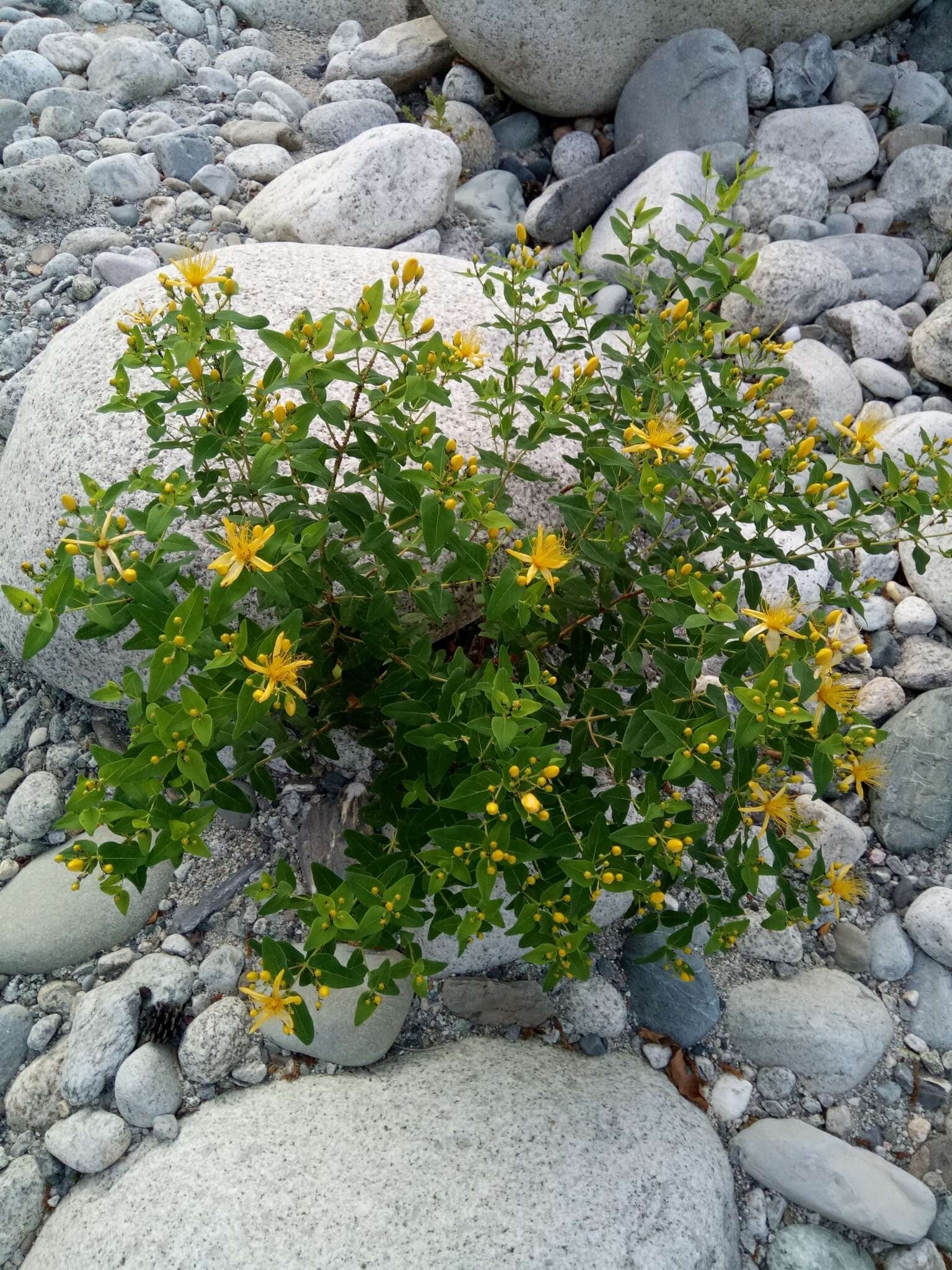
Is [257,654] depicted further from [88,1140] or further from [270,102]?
[270,102]

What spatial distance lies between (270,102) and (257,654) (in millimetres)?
4805

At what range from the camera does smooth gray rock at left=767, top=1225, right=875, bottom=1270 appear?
218 centimetres

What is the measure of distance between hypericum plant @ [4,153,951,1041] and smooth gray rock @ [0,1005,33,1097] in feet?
2.36

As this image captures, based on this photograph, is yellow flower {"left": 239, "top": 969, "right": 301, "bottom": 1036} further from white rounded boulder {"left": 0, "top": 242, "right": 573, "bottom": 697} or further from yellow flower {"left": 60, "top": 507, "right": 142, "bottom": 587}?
white rounded boulder {"left": 0, "top": 242, "right": 573, "bottom": 697}

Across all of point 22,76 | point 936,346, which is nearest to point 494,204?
point 936,346

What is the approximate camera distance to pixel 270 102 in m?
5.30

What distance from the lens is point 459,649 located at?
2.06 meters

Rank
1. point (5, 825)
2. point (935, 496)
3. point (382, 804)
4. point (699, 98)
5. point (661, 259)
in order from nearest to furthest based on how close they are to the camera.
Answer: point (935, 496) < point (382, 804) < point (5, 825) < point (661, 259) < point (699, 98)

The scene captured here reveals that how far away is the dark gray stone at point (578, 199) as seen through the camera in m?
4.59

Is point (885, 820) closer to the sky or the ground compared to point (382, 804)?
closer to the ground

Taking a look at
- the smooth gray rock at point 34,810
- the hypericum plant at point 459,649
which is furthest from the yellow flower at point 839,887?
the smooth gray rock at point 34,810

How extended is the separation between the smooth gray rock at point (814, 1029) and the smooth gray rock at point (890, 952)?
98mm

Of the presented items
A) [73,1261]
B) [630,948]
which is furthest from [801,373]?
[73,1261]

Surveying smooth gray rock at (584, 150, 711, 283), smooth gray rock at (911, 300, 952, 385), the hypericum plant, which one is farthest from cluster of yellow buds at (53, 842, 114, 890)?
smooth gray rock at (911, 300, 952, 385)
